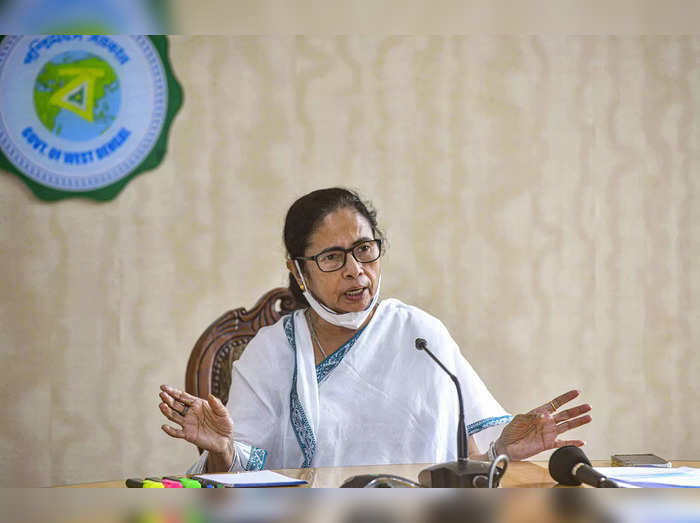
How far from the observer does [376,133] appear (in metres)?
2.81

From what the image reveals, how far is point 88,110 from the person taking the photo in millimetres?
2750

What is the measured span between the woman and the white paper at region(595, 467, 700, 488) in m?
0.38

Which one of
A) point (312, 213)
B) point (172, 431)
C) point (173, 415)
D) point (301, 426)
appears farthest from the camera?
point (312, 213)

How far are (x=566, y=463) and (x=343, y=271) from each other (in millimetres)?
903

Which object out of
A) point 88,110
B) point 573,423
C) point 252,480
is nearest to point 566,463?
point 573,423

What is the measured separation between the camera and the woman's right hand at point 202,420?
4.96 ft

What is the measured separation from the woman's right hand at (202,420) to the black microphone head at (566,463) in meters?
0.67

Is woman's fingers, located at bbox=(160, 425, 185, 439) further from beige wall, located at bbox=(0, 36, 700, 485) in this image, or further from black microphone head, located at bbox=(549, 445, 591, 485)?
beige wall, located at bbox=(0, 36, 700, 485)

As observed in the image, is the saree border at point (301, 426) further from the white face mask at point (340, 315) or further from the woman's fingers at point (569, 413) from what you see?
the woman's fingers at point (569, 413)

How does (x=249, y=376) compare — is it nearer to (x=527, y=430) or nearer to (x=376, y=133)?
(x=527, y=430)

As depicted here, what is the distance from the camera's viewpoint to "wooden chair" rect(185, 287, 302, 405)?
2191 mm

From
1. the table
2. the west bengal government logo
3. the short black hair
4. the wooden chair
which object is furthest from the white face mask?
the west bengal government logo

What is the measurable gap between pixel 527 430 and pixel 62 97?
215cm

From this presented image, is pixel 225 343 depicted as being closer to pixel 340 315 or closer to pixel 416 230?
pixel 340 315
